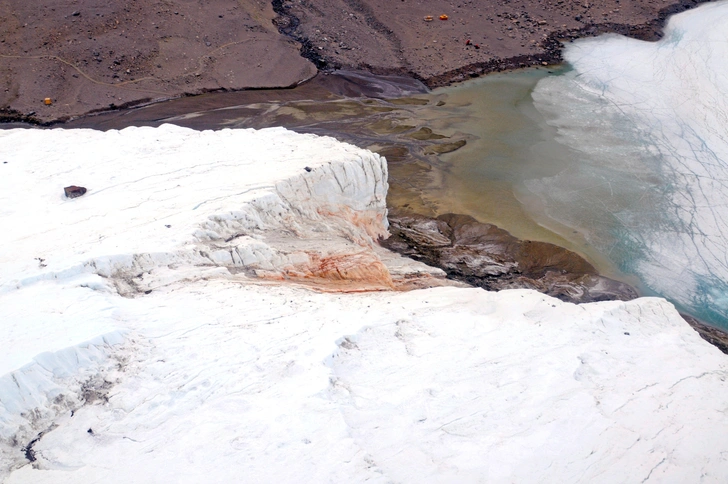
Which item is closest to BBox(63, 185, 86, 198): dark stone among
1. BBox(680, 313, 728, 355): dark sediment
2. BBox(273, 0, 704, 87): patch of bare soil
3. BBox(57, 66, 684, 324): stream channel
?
BBox(57, 66, 684, 324): stream channel

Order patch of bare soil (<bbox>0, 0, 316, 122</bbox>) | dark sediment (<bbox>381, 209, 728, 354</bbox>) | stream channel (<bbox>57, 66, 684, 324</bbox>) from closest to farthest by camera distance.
→ 1. dark sediment (<bbox>381, 209, 728, 354</bbox>)
2. stream channel (<bbox>57, 66, 684, 324</bbox>)
3. patch of bare soil (<bbox>0, 0, 316, 122</bbox>)

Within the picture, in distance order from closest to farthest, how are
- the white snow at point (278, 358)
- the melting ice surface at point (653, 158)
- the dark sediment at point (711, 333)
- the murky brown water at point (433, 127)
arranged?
the white snow at point (278, 358), the dark sediment at point (711, 333), the melting ice surface at point (653, 158), the murky brown water at point (433, 127)

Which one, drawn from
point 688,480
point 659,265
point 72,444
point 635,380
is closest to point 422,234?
point 659,265

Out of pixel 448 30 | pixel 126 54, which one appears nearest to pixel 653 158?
pixel 448 30

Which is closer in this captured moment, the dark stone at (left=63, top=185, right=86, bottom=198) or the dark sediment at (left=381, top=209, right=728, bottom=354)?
the dark stone at (left=63, top=185, right=86, bottom=198)

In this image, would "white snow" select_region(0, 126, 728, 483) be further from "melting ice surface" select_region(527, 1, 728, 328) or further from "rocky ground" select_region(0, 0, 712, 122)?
"rocky ground" select_region(0, 0, 712, 122)

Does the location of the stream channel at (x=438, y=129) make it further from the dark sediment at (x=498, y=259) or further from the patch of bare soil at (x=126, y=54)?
the patch of bare soil at (x=126, y=54)

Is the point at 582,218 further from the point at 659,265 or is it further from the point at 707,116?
the point at 707,116

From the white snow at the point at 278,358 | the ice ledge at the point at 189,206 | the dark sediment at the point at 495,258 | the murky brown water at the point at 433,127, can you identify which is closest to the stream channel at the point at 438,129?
the murky brown water at the point at 433,127
